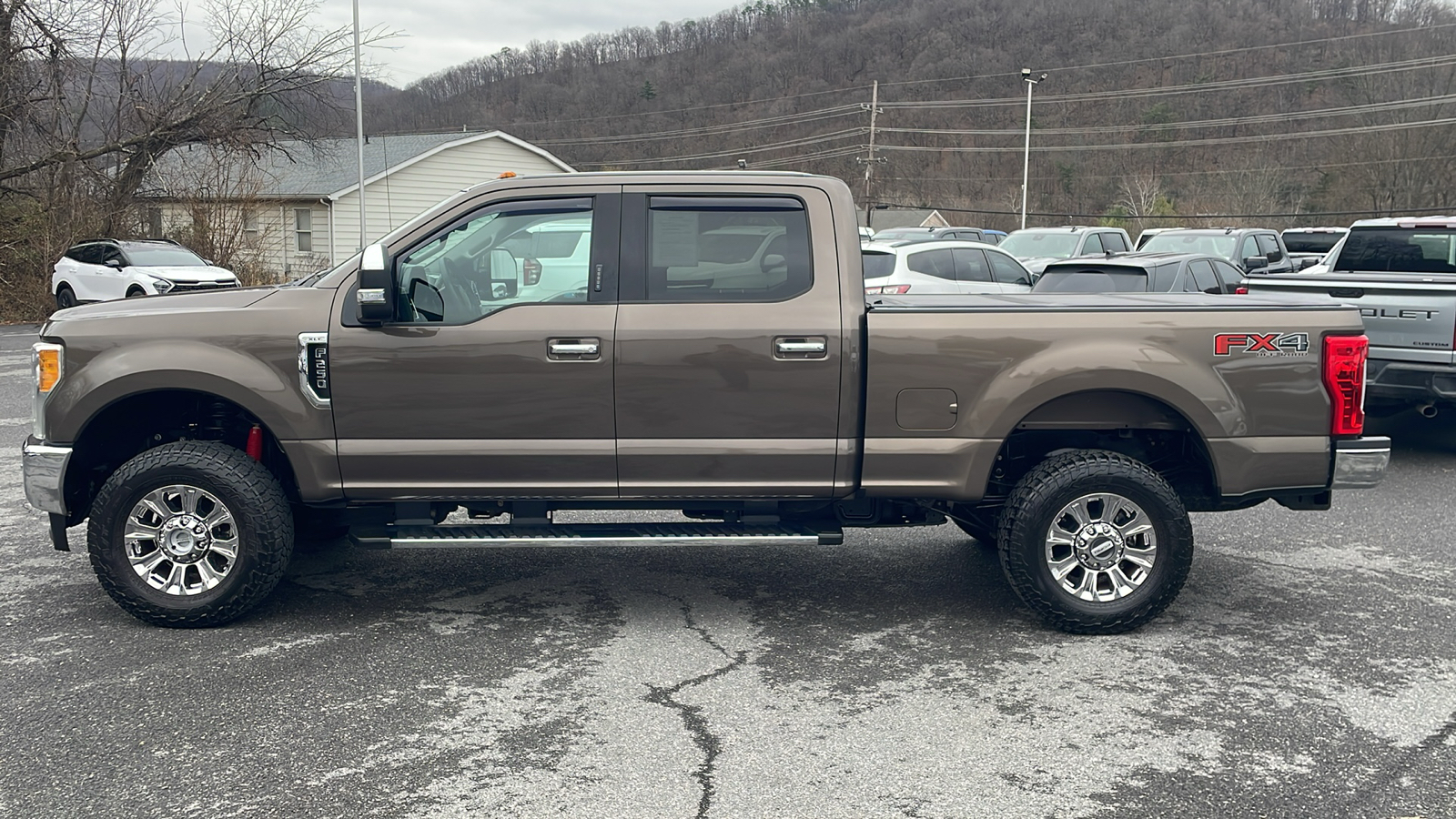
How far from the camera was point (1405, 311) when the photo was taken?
28.5 feet

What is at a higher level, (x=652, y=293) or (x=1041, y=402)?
(x=652, y=293)

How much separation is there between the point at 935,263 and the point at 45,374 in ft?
39.3

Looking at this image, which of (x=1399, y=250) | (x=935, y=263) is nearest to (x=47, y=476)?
(x=1399, y=250)

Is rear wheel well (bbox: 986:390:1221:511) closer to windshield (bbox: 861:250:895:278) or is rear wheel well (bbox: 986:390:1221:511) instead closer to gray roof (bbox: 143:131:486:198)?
windshield (bbox: 861:250:895:278)

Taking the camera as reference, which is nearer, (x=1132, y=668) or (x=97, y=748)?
(x=97, y=748)

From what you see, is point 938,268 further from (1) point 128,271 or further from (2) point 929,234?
(1) point 128,271

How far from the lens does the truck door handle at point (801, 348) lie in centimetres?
514

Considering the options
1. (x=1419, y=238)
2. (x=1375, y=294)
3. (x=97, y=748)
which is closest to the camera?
(x=97, y=748)

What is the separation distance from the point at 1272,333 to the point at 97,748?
486 centimetres

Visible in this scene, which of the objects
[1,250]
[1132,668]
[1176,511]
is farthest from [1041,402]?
[1,250]

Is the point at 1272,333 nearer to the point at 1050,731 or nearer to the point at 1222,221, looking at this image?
the point at 1050,731

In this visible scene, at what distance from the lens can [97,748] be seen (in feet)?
13.2

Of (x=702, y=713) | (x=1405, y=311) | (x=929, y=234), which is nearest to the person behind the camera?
(x=702, y=713)

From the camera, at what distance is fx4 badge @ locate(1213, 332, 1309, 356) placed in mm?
5164
